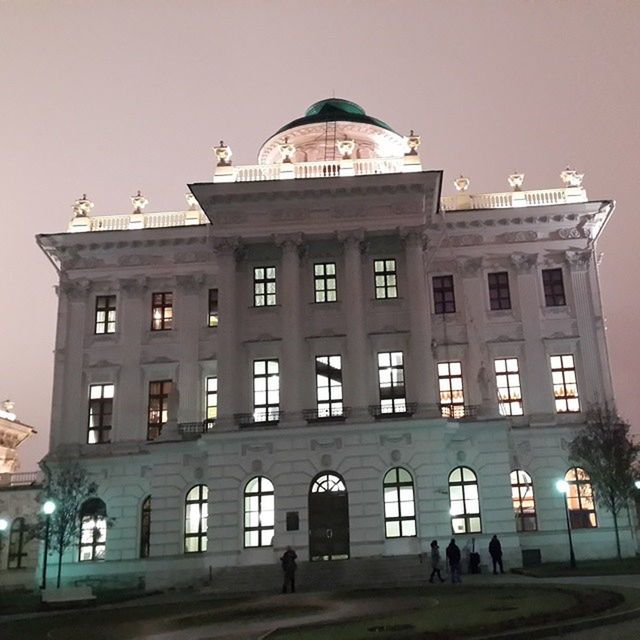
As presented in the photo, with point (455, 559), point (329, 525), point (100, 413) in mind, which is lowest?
point (455, 559)

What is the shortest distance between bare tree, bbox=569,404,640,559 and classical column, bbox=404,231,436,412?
749 cm

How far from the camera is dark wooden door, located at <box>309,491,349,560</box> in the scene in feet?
109

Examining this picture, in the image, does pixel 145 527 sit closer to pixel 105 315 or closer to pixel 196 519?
pixel 196 519

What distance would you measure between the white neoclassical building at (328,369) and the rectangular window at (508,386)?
0.08 m

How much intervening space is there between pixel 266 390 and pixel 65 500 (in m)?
10.8

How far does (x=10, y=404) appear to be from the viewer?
220 feet

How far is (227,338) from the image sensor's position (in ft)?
120

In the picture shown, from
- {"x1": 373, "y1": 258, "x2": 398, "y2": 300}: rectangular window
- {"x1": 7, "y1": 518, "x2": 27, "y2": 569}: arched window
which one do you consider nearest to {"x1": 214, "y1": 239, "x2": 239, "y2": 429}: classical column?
{"x1": 373, "y1": 258, "x2": 398, "y2": 300}: rectangular window

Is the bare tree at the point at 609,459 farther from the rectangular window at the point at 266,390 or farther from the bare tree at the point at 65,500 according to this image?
the bare tree at the point at 65,500

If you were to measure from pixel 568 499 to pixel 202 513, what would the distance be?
58.2ft

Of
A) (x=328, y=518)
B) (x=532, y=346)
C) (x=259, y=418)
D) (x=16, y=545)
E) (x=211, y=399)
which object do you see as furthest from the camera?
(x=16, y=545)

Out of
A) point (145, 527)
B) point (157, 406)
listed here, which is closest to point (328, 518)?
point (145, 527)

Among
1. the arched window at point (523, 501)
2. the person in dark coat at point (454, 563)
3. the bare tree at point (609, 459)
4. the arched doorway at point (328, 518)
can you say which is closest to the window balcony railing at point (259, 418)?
the arched doorway at point (328, 518)

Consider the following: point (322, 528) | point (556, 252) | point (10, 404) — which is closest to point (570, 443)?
A: point (556, 252)
